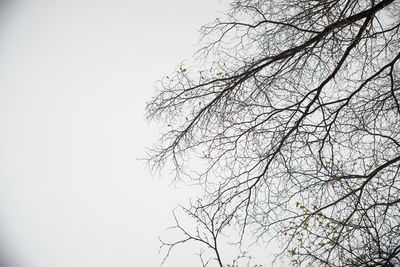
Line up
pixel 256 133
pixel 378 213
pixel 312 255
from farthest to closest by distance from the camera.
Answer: pixel 256 133
pixel 378 213
pixel 312 255

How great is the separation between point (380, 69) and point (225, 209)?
102 inches

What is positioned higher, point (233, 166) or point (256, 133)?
point (256, 133)

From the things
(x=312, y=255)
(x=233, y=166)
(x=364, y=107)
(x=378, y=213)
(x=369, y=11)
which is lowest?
(x=312, y=255)

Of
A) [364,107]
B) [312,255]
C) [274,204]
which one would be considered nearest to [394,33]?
[364,107]

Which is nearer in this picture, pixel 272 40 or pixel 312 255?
pixel 312 255

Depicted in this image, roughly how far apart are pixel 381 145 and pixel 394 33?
1380 millimetres

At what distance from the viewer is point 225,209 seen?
3.00 metres

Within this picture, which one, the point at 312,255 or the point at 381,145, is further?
the point at 381,145

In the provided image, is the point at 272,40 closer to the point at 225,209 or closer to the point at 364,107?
the point at 364,107

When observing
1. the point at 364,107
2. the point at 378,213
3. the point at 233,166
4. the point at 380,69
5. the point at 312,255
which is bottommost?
the point at 312,255

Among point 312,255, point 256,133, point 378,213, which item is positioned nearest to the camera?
point 312,255

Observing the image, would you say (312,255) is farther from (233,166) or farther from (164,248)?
(164,248)

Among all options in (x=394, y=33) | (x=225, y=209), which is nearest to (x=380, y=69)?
(x=394, y=33)

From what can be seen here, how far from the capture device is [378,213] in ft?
9.44
